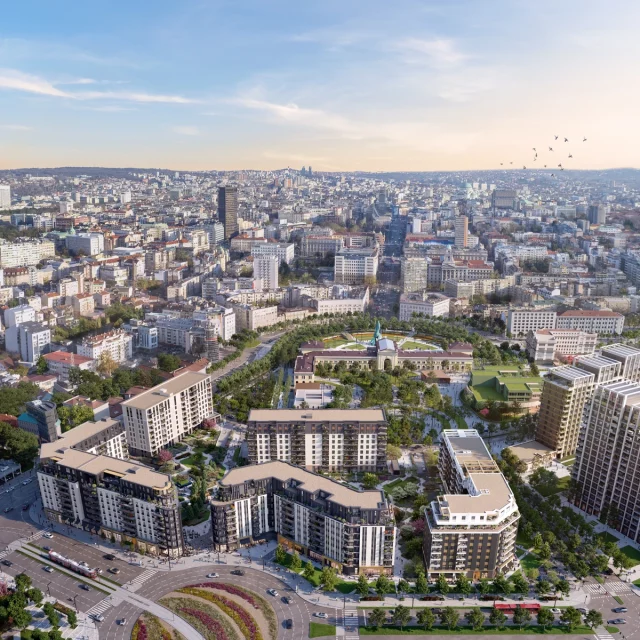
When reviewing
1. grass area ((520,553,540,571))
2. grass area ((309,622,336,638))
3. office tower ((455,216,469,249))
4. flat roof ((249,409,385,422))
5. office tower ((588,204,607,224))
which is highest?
office tower ((588,204,607,224))

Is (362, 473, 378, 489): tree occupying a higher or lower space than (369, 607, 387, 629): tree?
higher

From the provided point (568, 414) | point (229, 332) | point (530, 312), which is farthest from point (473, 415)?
point (229, 332)

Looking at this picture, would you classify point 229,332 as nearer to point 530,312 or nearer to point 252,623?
point 530,312

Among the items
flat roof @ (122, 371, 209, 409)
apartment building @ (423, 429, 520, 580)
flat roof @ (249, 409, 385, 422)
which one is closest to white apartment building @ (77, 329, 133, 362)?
flat roof @ (122, 371, 209, 409)

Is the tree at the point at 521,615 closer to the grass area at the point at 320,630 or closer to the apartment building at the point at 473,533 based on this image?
the apartment building at the point at 473,533

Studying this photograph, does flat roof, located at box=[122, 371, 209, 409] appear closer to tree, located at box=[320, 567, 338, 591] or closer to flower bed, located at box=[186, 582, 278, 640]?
flower bed, located at box=[186, 582, 278, 640]

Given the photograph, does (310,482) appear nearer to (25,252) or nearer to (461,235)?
(25,252)
